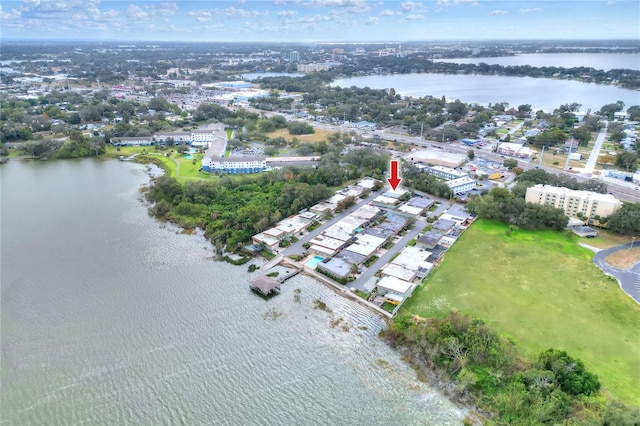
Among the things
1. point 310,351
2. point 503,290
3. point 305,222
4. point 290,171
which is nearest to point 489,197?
point 503,290

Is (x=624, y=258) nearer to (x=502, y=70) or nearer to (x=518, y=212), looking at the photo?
(x=518, y=212)

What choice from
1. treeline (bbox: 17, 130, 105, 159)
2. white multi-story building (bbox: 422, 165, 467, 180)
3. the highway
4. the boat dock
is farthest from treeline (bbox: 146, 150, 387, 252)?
treeline (bbox: 17, 130, 105, 159)

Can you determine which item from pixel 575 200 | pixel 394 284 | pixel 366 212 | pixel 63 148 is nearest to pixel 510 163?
pixel 575 200

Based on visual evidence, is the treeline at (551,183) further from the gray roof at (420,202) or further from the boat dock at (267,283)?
the boat dock at (267,283)

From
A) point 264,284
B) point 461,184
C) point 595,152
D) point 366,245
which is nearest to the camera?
point 264,284

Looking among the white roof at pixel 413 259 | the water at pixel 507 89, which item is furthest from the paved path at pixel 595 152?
the white roof at pixel 413 259

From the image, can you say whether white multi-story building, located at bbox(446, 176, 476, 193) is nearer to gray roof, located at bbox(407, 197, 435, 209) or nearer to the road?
gray roof, located at bbox(407, 197, 435, 209)
